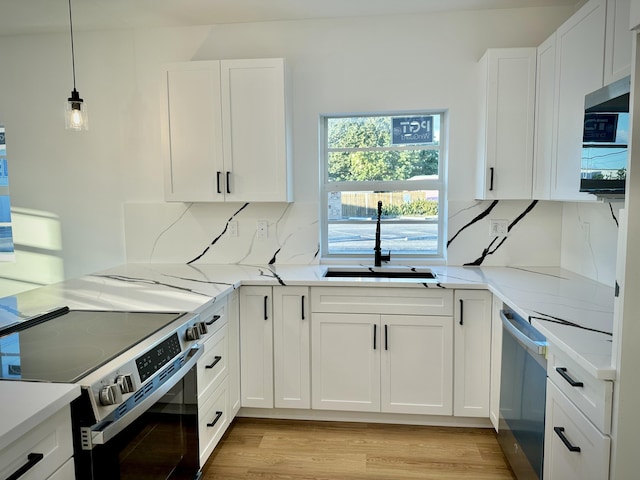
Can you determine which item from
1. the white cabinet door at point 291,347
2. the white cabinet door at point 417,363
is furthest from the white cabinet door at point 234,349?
the white cabinet door at point 417,363

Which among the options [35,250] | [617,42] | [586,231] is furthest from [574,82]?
[35,250]

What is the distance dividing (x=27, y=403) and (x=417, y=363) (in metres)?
1.94

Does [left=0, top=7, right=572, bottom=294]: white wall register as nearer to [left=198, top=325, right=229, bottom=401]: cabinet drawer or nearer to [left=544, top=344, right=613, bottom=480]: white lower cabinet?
[left=198, top=325, right=229, bottom=401]: cabinet drawer

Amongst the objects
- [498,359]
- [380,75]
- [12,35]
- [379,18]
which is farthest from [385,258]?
[12,35]

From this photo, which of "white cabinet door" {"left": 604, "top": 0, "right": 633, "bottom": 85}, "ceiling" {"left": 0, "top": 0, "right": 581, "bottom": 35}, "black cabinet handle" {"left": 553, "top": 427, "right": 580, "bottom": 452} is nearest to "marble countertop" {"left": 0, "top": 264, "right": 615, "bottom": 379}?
"black cabinet handle" {"left": 553, "top": 427, "right": 580, "bottom": 452}

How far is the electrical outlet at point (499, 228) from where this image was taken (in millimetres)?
2912

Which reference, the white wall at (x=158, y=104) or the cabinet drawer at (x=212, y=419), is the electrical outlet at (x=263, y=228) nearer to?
the white wall at (x=158, y=104)

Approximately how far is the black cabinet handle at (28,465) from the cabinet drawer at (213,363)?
96 centimetres

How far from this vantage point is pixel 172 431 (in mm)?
1675

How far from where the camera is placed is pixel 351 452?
235 centimetres

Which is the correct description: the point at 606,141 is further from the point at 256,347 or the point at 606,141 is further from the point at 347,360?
the point at 256,347

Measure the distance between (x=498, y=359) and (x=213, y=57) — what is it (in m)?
2.66

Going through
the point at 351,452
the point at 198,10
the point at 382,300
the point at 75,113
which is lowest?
the point at 351,452

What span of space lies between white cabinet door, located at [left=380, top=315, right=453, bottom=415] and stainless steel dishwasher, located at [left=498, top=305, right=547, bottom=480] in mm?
316
